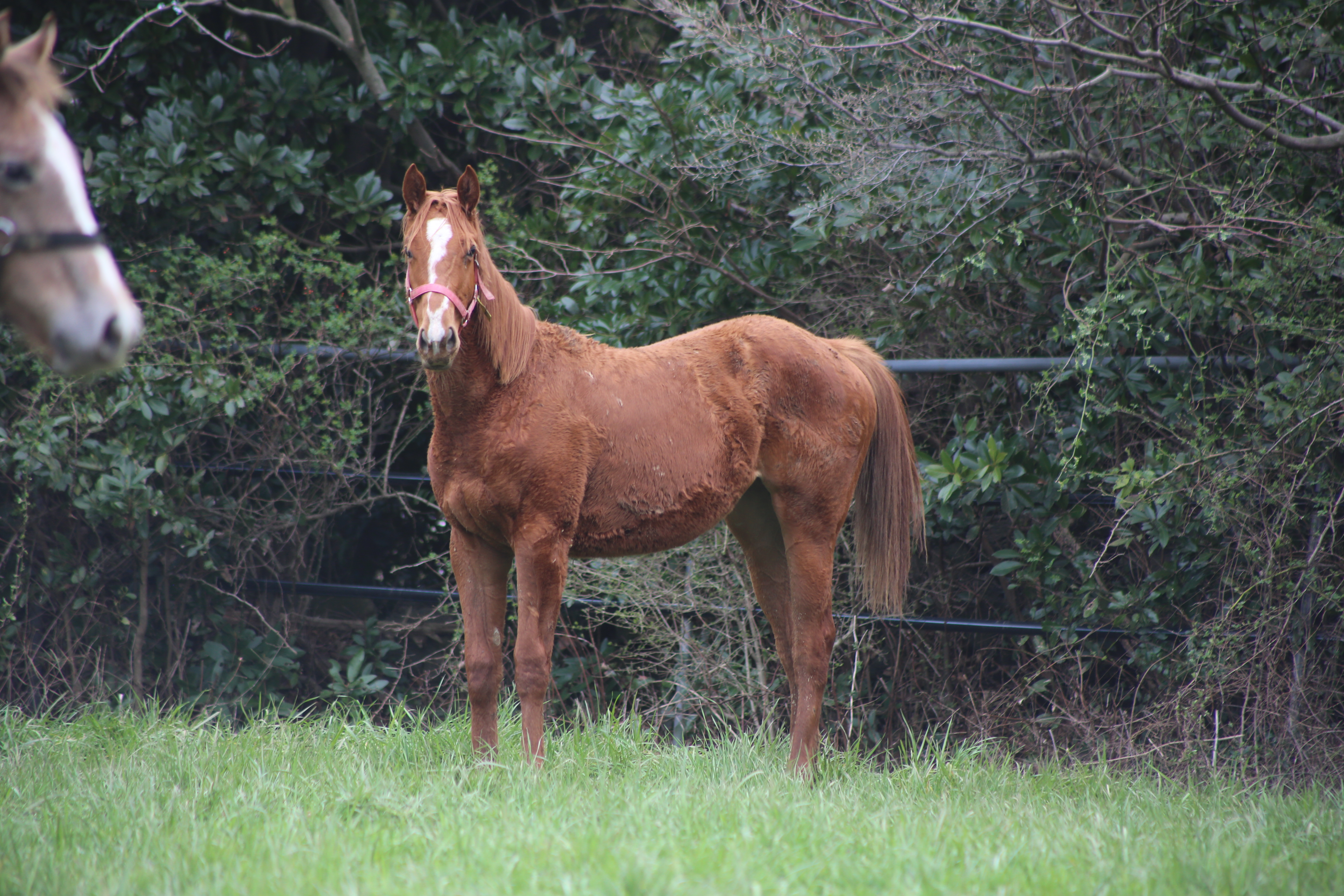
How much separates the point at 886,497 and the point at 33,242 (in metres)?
3.08

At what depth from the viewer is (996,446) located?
441cm

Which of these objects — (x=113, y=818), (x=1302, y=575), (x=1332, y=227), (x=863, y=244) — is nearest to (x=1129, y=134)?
(x=1332, y=227)

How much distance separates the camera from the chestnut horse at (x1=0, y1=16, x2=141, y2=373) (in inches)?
88.0

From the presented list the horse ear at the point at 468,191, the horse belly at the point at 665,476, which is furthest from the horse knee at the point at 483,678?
the horse ear at the point at 468,191

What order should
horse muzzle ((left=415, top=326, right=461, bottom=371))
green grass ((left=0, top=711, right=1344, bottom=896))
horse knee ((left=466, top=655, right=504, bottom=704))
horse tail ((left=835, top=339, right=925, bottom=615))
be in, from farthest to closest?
horse tail ((left=835, top=339, right=925, bottom=615)) → horse knee ((left=466, top=655, right=504, bottom=704)) → horse muzzle ((left=415, top=326, right=461, bottom=371)) → green grass ((left=0, top=711, right=1344, bottom=896))

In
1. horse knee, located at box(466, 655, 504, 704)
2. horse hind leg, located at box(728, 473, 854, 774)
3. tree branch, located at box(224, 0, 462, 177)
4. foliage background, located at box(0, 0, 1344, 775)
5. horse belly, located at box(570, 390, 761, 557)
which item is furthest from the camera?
tree branch, located at box(224, 0, 462, 177)

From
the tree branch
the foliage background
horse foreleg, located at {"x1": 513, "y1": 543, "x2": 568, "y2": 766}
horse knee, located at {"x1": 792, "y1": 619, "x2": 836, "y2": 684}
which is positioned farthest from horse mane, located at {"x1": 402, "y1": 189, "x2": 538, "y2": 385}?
the tree branch

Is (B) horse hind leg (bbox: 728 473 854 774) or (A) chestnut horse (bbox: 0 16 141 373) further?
(B) horse hind leg (bbox: 728 473 854 774)

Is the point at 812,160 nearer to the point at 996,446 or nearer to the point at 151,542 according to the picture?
the point at 996,446

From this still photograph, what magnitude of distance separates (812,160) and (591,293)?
1.34 meters

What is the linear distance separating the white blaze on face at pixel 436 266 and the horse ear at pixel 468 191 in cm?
13

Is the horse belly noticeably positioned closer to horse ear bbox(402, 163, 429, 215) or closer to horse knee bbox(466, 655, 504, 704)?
horse knee bbox(466, 655, 504, 704)

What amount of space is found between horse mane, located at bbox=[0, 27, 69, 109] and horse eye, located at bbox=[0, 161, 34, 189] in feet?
0.45

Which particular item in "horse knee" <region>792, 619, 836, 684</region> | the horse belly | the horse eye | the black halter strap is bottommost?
"horse knee" <region>792, 619, 836, 684</region>
